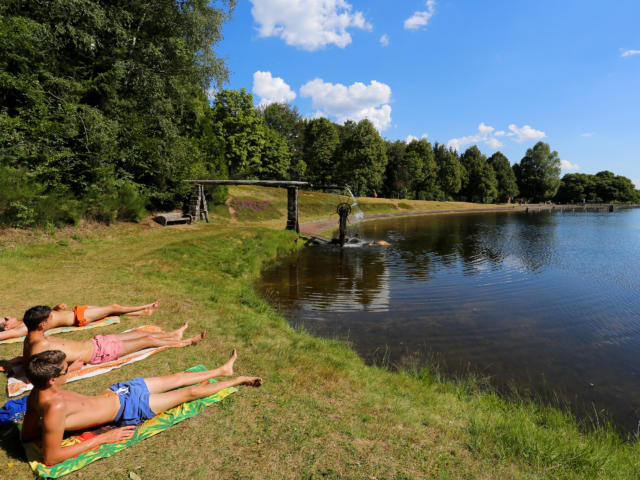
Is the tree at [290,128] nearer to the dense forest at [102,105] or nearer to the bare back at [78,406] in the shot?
the dense forest at [102,105]

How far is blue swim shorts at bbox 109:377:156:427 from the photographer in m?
4.19

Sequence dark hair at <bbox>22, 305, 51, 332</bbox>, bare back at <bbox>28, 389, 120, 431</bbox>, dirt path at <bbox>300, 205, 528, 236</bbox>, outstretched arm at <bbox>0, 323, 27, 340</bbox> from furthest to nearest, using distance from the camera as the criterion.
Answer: dirt path at <bbox>300, 205, 528, 236</bbox>
outstretched arm at <bbox>0, 323, 27, 340</bbox>
dark hair at <bbox>22, 305, 51, 332</bbox>
bare back at <bbox>28, 389, 120, 431</bbox>

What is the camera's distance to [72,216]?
15875mm

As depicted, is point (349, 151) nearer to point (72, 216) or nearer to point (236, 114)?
point (236, 114)

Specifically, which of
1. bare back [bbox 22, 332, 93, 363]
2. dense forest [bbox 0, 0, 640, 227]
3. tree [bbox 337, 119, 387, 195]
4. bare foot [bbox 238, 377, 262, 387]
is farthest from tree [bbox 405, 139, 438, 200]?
bare back [bbox 22, 332, 93, 363]

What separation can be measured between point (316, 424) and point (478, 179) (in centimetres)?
9762

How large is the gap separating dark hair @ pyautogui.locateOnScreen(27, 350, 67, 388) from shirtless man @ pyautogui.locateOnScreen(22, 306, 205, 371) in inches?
57.0

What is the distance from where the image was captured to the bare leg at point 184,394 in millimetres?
4414

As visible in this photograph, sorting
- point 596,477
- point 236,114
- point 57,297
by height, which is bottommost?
point 596,477

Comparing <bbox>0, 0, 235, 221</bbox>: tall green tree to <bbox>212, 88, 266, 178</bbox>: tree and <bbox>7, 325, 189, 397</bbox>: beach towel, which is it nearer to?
<bbox>7, 325, 189, 397</bbox>: beach towel

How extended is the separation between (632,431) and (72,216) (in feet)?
69.3

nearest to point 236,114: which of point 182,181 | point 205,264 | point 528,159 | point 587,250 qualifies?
point 182,181

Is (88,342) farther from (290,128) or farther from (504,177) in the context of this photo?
(504,177)

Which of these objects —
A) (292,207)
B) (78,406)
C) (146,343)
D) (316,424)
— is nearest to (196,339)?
(146,343)
